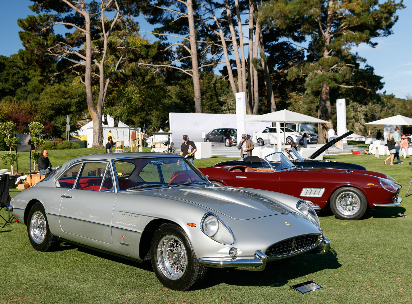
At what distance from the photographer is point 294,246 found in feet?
14.0

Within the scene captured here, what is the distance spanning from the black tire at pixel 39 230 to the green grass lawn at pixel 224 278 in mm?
135

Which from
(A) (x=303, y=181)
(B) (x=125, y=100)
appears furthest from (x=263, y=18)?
(A) (x=303, y=181)

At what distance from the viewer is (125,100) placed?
52281 mm

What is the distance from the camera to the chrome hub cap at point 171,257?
4.19 metres

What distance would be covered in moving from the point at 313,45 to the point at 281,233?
37481 millimetres

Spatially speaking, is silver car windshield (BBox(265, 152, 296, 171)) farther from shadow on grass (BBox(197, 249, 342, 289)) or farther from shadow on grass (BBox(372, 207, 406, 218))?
shadow on grass (BBox(197, 249, 342, 289))

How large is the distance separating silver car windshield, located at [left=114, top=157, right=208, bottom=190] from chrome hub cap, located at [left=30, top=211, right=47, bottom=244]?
1.56m

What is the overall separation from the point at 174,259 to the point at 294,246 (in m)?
1.24

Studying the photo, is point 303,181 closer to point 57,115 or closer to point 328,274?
point 328,274

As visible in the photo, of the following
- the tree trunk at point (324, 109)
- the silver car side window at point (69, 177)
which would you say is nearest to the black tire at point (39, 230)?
the silver car side window at point (69, 177)

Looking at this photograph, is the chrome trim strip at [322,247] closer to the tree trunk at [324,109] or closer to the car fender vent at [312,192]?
the car fender vent at [312,192]

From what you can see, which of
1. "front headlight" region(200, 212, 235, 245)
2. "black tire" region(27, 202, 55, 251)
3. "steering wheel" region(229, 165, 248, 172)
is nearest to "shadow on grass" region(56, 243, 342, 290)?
"front headlight" region(200, 212, 235, 245)

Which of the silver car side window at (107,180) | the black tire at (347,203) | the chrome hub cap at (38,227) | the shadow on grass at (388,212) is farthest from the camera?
the shadow on grass at (388,212)

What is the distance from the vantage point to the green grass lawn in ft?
13.3
